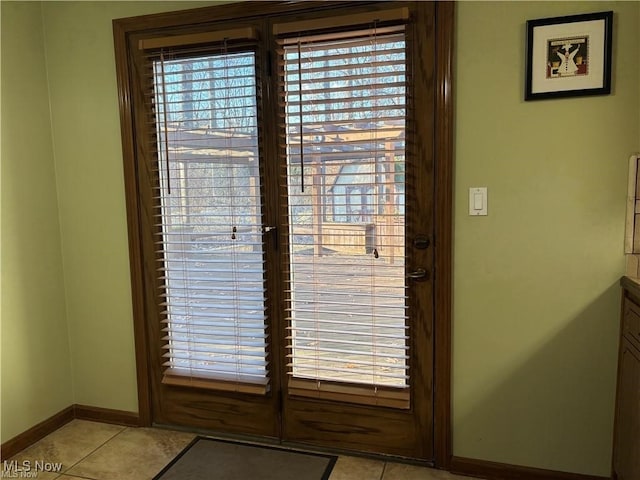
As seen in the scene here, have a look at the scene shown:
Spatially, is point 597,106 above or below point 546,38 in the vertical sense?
below

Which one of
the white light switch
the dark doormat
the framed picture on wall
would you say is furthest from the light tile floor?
the framed picture on wall

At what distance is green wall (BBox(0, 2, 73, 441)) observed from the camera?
2.32m

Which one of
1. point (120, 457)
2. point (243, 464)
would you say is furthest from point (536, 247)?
point (120, 457)

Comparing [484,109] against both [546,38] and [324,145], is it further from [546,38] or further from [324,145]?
[324,145]

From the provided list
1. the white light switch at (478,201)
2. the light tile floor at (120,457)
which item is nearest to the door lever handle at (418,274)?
the white light switch at (478,201)

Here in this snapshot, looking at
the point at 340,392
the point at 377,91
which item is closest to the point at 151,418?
the point at 340,392

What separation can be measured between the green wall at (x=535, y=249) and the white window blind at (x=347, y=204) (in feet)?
0.87

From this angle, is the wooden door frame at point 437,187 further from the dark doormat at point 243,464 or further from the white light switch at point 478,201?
the dark doormat at point 243,464

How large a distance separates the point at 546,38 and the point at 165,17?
1693 millimetres

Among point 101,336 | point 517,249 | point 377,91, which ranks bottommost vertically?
point 101,336

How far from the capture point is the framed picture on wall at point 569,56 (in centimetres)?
177

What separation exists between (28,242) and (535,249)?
2422 millimetres

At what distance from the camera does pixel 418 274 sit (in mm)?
2066

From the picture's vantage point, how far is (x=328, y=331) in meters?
2.20
